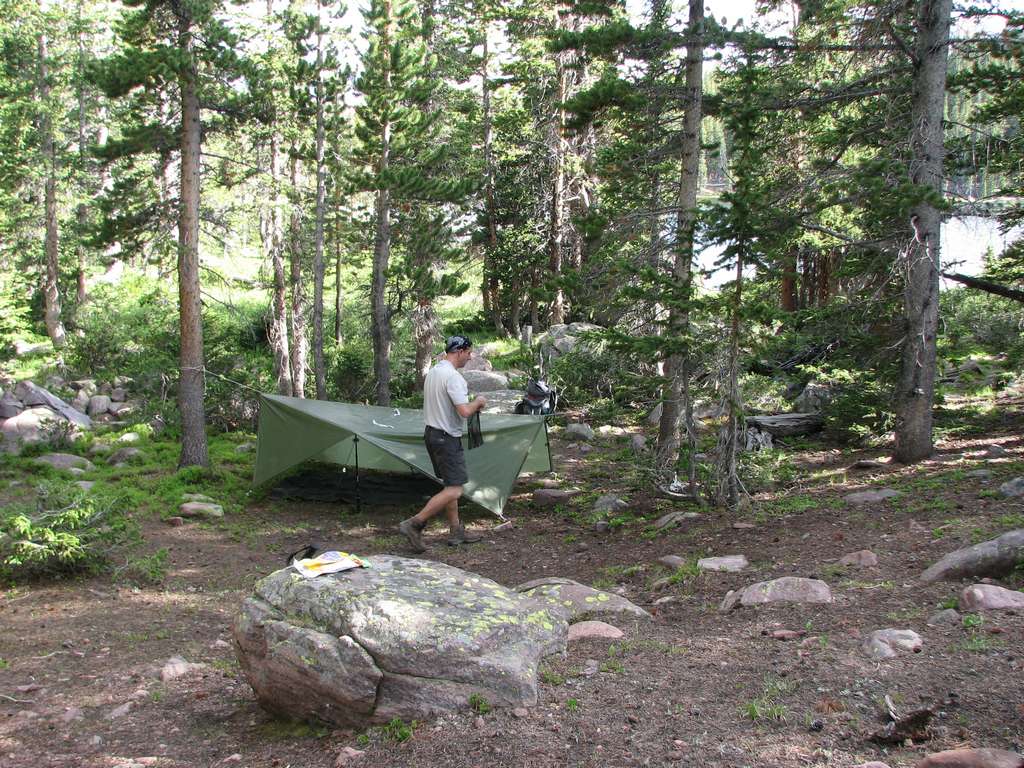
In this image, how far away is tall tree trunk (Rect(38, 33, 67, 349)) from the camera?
2112 cm

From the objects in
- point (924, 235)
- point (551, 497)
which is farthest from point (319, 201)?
point (924, 235)

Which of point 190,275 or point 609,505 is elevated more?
point 190,275

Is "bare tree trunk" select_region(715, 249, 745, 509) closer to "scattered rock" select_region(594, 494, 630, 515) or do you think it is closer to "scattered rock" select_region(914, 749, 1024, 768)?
"scattered rock" select_region(594, 494, 630, 515)

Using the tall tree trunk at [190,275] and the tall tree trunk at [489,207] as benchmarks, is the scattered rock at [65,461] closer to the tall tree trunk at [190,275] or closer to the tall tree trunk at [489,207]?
the tall tree trunk at [190,275]

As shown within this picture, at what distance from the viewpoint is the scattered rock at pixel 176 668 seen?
179 inches

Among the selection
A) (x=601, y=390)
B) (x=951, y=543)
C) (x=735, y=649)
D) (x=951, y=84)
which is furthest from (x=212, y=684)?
(x=601, y=390)

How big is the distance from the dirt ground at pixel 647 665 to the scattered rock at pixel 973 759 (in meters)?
0.13

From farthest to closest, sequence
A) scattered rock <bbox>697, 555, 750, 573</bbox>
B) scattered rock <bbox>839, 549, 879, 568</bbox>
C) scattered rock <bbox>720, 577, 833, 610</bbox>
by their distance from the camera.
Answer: scattered rock <bbox>697, 555, 750, 573</bbox> → scattered rock <bbox>839, 549, 879, 568</bbox> → scattered rock <bbox>720, 577, 833, 610</bbox>

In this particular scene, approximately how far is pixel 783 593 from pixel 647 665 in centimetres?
145

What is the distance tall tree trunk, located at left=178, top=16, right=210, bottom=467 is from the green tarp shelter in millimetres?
1746

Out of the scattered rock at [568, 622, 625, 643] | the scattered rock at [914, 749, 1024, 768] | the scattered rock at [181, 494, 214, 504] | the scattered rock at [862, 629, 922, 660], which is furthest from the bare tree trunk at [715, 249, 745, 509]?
the scattered rock at [181, 494, 214, 504]

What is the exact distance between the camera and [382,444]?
891 cm

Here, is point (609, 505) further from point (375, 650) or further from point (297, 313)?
point (297, 313)

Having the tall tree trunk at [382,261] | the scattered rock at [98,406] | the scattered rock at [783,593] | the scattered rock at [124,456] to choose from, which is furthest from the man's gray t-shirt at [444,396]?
the scattered rock at [98,406]
